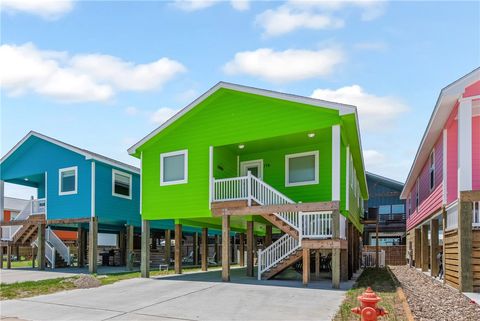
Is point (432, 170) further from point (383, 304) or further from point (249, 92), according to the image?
point (383, 304)

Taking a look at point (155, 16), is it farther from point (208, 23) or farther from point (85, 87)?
point (85, 87)

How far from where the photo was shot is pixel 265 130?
14.8 meters

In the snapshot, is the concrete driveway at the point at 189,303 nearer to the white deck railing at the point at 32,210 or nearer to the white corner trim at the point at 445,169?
the white corner trim at the point at 445,169

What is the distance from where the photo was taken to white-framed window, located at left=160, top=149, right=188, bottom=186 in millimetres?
16539

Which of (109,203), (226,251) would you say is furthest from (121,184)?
(226,251)

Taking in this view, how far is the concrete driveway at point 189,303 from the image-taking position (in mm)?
8797

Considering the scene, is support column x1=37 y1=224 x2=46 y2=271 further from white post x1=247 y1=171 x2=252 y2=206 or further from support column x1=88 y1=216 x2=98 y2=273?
white post x1=247 y1=171 x2=252 y2=206

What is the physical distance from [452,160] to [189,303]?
9733 mm

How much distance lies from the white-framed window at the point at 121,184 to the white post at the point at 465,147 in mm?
16192

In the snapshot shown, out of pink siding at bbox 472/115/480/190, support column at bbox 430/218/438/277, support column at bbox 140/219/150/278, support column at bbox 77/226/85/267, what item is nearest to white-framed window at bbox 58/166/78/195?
support column at bbox 77/226/85/267

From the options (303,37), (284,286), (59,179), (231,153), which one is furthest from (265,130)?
(59,179)

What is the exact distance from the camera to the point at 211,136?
1596cm

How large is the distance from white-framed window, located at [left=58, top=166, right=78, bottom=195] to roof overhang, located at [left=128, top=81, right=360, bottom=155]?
14.8 feet

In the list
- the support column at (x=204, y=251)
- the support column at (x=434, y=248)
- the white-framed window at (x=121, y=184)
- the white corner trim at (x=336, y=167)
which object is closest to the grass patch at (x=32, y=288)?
the support column at (x=204, y=251)
